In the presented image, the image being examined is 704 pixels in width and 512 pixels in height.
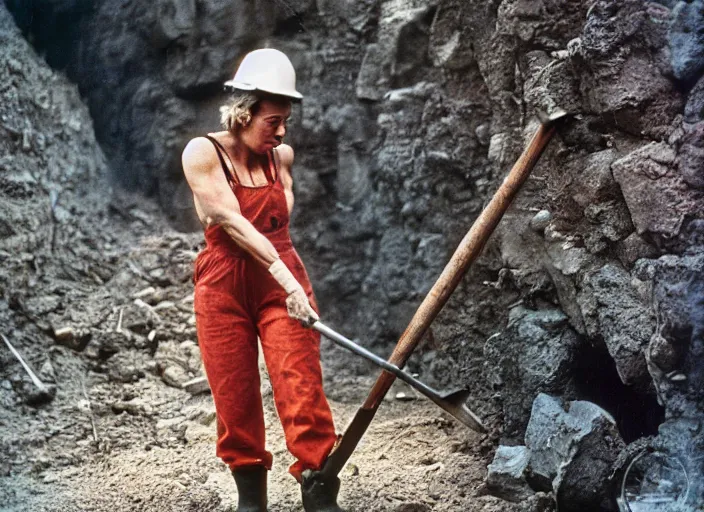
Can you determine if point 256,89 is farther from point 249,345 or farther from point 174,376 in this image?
point 174,376

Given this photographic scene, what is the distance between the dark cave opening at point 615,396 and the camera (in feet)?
7.73

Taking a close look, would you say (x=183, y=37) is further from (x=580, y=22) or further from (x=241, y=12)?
(x=580, y=22)

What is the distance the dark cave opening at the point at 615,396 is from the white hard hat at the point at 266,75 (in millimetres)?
1175

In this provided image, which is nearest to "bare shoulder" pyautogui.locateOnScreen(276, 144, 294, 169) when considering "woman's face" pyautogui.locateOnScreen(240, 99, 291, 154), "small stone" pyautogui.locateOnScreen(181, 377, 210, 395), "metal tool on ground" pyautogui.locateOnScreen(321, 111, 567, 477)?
"woman's face" pyautogui.locateOnScreen(240, 99, 291, 154)

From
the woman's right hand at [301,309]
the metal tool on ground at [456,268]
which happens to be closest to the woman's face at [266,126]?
the woman's right hand at [301,309]

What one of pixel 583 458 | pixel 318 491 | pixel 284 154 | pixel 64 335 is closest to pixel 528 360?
pixel 583 458

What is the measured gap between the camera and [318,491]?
239cm

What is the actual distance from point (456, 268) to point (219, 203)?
69cm

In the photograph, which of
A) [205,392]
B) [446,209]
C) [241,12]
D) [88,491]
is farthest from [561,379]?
[241,12]

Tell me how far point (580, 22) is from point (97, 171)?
2.07 meters

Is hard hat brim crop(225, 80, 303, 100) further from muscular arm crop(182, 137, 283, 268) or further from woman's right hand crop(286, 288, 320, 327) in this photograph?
woman's right hand crop(286, 288, 320, 327)

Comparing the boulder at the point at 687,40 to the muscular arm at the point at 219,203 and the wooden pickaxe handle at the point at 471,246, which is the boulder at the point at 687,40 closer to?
the wooden pickaxe handle at the point at 471,246

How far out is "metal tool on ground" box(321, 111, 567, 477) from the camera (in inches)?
91.7

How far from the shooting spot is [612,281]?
238 centimetres
